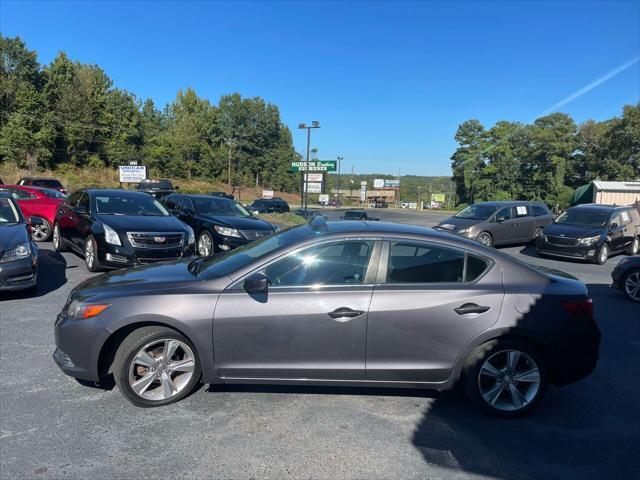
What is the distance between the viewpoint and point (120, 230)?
307 inches

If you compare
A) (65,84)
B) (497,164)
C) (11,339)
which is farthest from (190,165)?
(11,339)

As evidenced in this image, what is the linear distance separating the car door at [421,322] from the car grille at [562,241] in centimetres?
1042

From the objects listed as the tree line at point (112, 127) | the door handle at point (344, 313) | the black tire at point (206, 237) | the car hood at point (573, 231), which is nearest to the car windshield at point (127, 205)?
the black tire at point (206, 237)

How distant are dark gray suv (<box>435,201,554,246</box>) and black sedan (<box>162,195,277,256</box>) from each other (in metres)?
6.81

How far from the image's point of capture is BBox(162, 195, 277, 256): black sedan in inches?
399

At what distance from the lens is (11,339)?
4898 mm

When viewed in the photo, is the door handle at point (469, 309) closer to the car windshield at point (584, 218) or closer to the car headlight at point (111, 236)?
the car headlight at point (111, 236)

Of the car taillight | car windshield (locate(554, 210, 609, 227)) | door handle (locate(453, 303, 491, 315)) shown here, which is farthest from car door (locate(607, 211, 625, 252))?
door handle (locate(453, 303, 491, 315))

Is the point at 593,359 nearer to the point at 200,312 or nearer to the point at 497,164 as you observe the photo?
the point at 200,312

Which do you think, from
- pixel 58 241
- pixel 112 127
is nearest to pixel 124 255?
pixel 58 241

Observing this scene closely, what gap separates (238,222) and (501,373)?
7.89 meters

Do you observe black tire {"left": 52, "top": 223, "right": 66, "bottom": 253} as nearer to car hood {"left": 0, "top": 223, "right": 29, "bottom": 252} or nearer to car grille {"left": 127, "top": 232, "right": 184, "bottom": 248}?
car hood {"left": 0, "top": 223, "right": 29, "bottom": 252}

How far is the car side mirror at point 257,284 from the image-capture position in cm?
339

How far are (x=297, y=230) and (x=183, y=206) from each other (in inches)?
326
